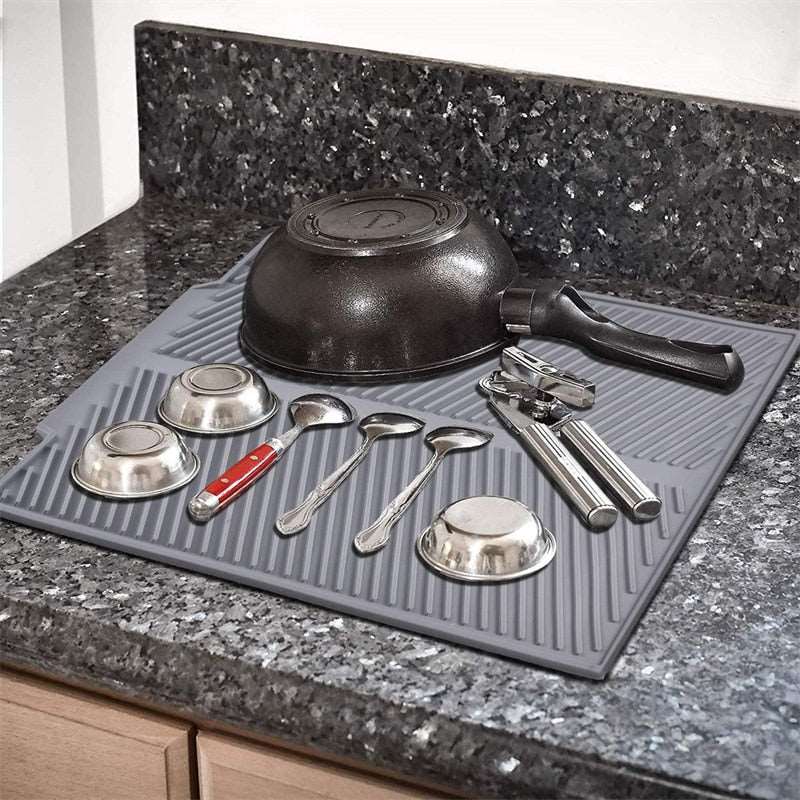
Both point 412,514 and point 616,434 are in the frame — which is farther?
point 616,434

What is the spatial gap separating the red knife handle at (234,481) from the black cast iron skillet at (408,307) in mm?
139

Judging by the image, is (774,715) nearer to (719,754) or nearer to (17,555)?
(719,754)

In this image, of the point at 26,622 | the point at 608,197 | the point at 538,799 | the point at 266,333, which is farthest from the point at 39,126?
the point at 538,799

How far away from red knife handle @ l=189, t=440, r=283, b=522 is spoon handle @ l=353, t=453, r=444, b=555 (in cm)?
10

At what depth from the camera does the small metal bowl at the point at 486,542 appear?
32.6 inches

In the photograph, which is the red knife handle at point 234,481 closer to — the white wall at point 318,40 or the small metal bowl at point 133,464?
the small metal bowl at point 133,464

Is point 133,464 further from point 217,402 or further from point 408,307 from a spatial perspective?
point 408,307

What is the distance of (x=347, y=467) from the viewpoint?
0.95 meters

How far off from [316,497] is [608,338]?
333mm

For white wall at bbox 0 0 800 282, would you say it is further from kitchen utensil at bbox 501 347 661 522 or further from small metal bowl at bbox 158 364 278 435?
small metal bowl at bbox 158 364 278 435

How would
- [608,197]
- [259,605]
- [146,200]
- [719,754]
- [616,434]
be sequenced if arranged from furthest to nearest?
[146,200] < [608,197] < [616,434] < [259,605] < [719,754]

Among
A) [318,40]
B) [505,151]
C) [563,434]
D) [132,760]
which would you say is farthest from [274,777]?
[318,40]

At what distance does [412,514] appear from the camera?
35.4 inches

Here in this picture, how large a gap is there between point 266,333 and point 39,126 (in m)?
0.56
